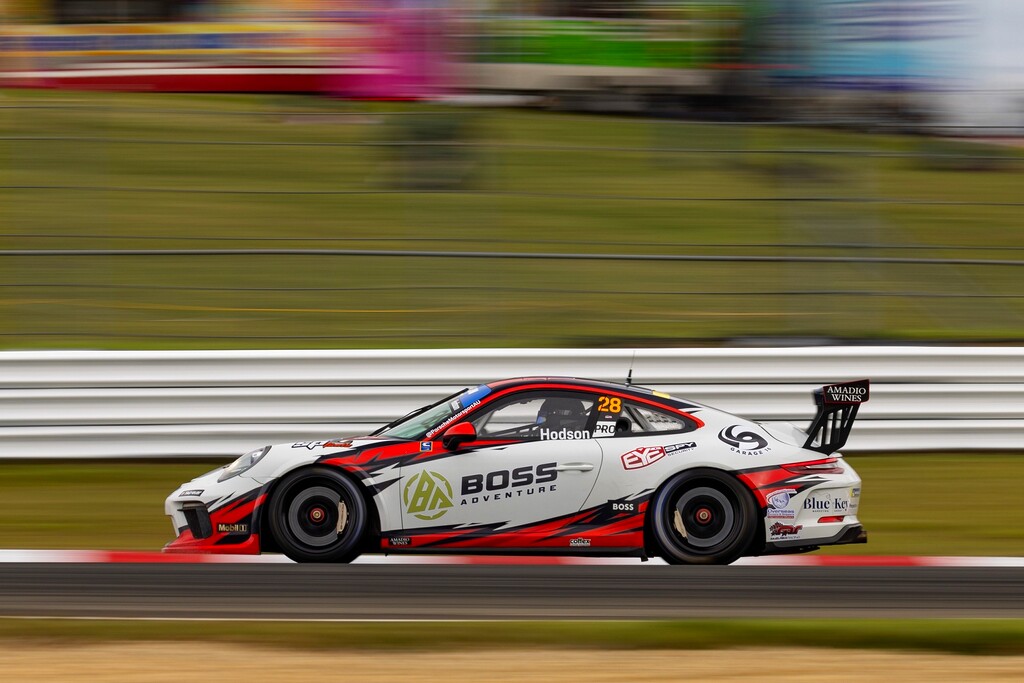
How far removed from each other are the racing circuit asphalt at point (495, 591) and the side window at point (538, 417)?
747 mm

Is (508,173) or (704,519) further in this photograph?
(508,173)

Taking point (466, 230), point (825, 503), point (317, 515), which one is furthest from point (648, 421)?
point (466, 230)

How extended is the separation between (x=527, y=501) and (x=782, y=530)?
1364mm

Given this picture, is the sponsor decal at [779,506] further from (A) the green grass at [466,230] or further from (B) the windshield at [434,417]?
(A) the green grass at [466,230]

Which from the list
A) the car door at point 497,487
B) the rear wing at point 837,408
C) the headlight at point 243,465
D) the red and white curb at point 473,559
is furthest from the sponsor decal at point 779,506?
the headlight at point 243,465

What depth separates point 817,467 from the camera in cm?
708

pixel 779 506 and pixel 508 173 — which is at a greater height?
pixel 508 173

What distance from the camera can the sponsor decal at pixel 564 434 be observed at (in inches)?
281

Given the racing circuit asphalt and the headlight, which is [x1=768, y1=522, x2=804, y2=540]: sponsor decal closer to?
the racing circuit asphalt

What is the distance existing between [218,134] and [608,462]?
7450 millimetres

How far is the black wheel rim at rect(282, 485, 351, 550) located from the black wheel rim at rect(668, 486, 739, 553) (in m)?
1.76

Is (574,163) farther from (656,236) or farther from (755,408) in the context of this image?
(755,408)

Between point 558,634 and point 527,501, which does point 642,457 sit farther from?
point 558,634

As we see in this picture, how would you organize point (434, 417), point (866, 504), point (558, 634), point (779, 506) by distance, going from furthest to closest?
1. point (866, 504)
2. point (434, 417)
3. point (779, 506)
4. point (558, 634)
